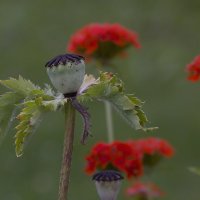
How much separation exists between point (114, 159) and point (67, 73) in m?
1.00

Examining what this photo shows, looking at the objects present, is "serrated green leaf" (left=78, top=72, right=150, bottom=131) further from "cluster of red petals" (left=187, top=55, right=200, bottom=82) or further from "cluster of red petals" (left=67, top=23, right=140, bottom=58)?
"cluster of red petals" (left=67, top=23, right=140, bottom=58)

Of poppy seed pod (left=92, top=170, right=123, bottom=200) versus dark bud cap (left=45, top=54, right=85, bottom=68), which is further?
poppy seed pod (left=92, top=170, right=123, bottom=200)

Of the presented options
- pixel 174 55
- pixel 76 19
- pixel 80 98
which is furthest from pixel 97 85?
pixel 76 19

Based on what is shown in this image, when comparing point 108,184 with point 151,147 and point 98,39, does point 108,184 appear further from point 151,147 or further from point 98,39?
point 98,39

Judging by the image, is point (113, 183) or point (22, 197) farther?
point (22, 197)

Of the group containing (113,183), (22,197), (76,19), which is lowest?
(113,183)

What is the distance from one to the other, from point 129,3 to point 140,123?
8350mm

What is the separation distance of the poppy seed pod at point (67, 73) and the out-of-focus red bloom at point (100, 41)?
1.62 m

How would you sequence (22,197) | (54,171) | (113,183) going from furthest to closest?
(54,171)
(22,197)
(113,183)

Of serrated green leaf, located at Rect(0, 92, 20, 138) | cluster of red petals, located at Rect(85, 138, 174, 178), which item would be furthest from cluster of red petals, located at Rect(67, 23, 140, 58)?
serrated green leaf, located at Rect(0, 92, 20, 138)

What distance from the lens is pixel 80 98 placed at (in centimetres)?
164

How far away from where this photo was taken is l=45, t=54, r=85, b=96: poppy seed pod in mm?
1624

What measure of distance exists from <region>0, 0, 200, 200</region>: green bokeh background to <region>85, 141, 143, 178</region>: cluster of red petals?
2.89m

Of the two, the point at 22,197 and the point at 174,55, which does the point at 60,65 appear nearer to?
the point at 22,197
